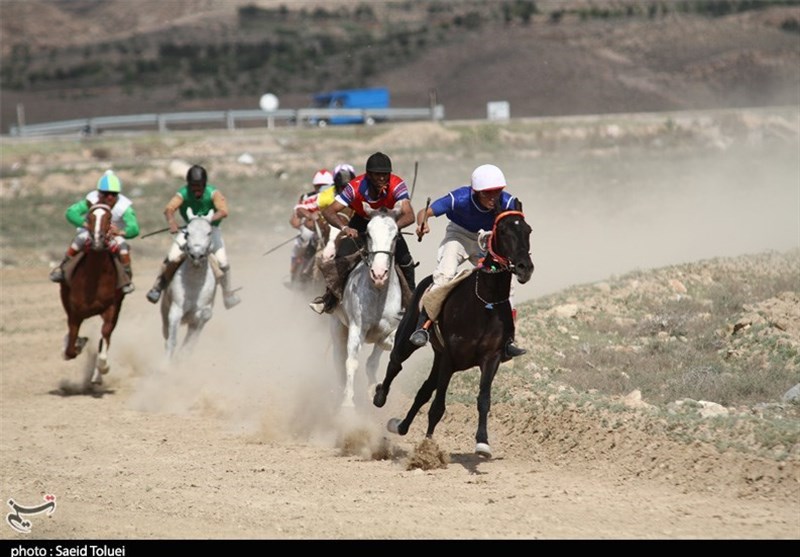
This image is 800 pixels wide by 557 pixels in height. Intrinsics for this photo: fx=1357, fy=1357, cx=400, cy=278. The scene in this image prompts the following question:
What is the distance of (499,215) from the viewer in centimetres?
1245

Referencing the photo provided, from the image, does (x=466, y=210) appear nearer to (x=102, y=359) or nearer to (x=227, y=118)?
(x=102, y=359)

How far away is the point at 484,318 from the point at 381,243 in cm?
202

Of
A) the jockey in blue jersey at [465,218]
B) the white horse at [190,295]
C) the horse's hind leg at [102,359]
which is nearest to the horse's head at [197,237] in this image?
the white horse at [190,295]

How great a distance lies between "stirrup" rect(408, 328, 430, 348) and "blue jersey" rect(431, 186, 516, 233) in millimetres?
1223

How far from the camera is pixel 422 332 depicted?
1340 centimetres

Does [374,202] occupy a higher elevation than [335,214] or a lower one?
higher

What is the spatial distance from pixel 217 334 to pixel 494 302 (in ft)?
41.1

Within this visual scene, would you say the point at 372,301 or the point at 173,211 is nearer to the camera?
the point at 372,301

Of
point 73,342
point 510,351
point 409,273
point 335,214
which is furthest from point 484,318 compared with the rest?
point 73,342

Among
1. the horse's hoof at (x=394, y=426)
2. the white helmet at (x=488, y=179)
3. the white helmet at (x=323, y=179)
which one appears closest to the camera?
the white helmet at (x=488, y=179)

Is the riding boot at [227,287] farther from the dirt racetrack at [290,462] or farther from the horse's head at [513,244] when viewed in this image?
the horse's head at [513,244]

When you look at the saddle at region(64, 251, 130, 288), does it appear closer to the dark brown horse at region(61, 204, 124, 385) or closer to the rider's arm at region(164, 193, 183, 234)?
the dark brown horse at region(61, 204, 124, 385)

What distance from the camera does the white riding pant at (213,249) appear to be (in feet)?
63.1

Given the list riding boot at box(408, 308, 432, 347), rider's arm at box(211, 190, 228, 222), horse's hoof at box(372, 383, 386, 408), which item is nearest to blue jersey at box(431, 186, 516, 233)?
riding boot at box(408, 308, 432, 347)
